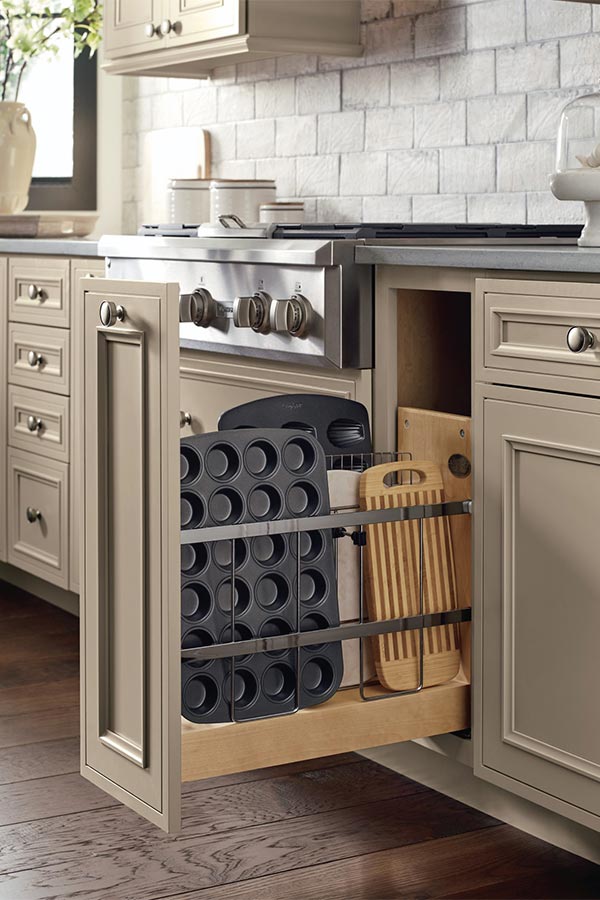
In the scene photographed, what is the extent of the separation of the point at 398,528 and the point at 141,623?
1.52ft

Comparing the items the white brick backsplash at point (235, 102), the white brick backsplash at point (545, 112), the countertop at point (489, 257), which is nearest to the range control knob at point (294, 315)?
the countertop at point (489, 257)

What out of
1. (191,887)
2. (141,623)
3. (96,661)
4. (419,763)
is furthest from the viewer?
(419,763)

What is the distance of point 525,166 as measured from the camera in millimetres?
2664

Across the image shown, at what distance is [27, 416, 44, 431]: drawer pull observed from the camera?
3246 mm

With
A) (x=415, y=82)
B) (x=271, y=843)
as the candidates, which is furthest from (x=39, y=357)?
(x=271, y=843)

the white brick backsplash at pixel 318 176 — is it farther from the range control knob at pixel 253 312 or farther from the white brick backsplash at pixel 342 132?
the range control knob at pixel 253 312

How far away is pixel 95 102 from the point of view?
13.6 ft

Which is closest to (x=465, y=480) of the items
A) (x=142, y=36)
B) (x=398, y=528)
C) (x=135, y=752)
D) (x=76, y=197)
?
(x=398, y=528)

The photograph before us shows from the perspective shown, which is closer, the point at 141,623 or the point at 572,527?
the point at 141,623

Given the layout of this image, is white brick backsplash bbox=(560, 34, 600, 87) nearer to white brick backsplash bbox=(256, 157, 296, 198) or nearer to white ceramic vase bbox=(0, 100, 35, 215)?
white brick backsplash bbox=(256, 157, 296, 198)

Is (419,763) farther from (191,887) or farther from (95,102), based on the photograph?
(95,102)

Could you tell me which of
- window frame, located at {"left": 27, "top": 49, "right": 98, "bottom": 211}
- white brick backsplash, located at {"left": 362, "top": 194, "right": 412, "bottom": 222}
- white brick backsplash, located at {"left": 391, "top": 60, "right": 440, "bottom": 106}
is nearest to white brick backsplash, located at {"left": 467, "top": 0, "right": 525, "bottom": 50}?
white brick backsplash, located at {"left": 391, "top": 60, "right": 440, "bottom": 106}

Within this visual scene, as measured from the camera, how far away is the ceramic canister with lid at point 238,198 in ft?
10.2

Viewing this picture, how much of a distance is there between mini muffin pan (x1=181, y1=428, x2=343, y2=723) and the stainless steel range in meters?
0.40
